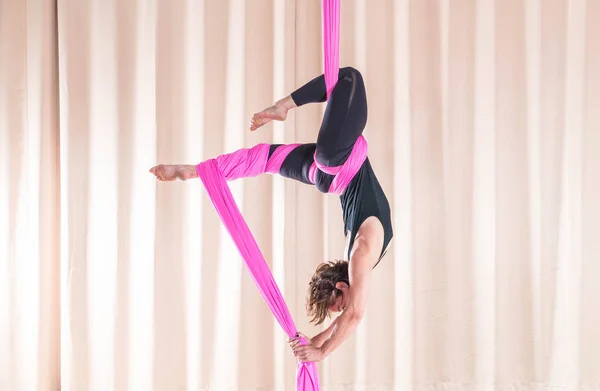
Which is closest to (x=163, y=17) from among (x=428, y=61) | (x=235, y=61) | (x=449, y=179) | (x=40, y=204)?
(x=235, y=61)

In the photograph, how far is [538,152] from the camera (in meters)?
4.12

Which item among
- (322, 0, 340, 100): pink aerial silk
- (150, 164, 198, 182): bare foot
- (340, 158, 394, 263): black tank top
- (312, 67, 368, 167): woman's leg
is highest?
(322, 0, 340, 100): pink aerial silk

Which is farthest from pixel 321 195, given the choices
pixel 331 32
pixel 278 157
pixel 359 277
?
pixel 331 32

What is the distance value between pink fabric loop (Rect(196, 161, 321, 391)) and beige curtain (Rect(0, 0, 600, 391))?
3.93ft

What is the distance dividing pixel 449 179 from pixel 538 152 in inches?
22.2

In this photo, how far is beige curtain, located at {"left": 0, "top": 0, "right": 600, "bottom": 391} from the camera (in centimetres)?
405

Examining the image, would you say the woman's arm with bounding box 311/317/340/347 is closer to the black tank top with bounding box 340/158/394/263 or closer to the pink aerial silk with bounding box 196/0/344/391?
the pink aerial silk with bounding box 196/0/344/391

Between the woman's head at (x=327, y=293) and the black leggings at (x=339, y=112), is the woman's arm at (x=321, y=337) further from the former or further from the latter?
the black leggings at (x=339, y=112)

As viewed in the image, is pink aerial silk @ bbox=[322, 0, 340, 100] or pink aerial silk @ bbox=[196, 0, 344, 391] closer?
pink aerial silk @ bbox=[322, 0, 340, 100]

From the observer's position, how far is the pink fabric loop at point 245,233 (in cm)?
281

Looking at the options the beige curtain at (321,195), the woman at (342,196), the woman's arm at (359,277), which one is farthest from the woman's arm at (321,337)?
the beige curtain at (321,195)

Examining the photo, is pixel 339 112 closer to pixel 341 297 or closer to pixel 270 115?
pixel 270 115

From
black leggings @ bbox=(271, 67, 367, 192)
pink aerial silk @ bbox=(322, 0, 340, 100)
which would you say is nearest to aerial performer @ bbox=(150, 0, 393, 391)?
black leggings @ bbox=(271, 67, 367, 192)

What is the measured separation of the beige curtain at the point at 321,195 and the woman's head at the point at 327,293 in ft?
3.86
